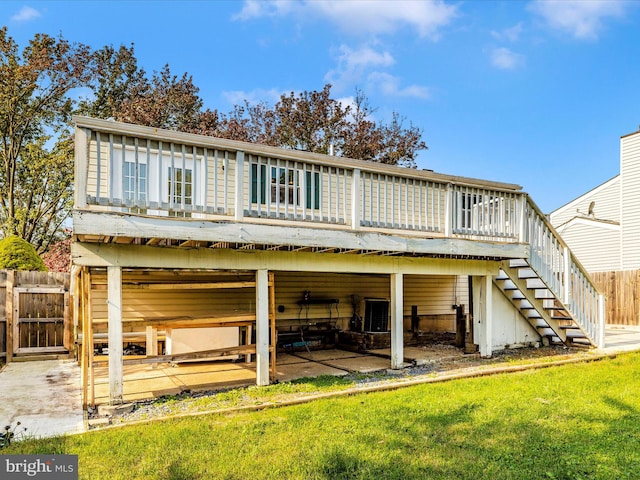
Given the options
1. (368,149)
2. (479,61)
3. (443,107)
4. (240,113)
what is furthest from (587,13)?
(240,113)

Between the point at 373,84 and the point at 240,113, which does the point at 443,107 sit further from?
the point at 240,113

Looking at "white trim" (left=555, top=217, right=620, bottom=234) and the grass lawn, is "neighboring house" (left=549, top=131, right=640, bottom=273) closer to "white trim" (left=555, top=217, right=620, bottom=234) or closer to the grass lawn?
"white trim" (left=555, top=217, right=620, bottom=234)

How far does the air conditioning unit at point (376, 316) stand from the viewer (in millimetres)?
10398

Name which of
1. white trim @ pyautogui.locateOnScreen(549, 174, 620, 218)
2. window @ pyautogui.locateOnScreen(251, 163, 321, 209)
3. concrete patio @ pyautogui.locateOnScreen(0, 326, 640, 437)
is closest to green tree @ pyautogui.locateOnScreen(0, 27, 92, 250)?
concrete patio @ pyautogui.locateOnScreen(0, 326, 640, 437)

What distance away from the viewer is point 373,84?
2380 cm

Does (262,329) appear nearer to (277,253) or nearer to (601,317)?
(277,253)

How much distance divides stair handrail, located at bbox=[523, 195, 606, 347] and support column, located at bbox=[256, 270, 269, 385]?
501cm

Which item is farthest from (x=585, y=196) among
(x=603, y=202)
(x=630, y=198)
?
(x=630, y=198)

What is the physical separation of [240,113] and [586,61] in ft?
48.9

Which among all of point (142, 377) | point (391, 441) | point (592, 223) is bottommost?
point (142, 377)

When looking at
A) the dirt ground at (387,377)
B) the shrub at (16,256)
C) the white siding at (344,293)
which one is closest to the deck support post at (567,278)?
the dirt ground at (387,377)

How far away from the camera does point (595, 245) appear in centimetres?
1883

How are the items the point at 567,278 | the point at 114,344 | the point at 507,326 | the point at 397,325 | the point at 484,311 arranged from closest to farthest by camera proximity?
1. the point at 114,344
2. the point at 397,325
3. the point at 484,311
4. the point at 567,278
5. the point at 507,326

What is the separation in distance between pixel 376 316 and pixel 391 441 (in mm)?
6336
